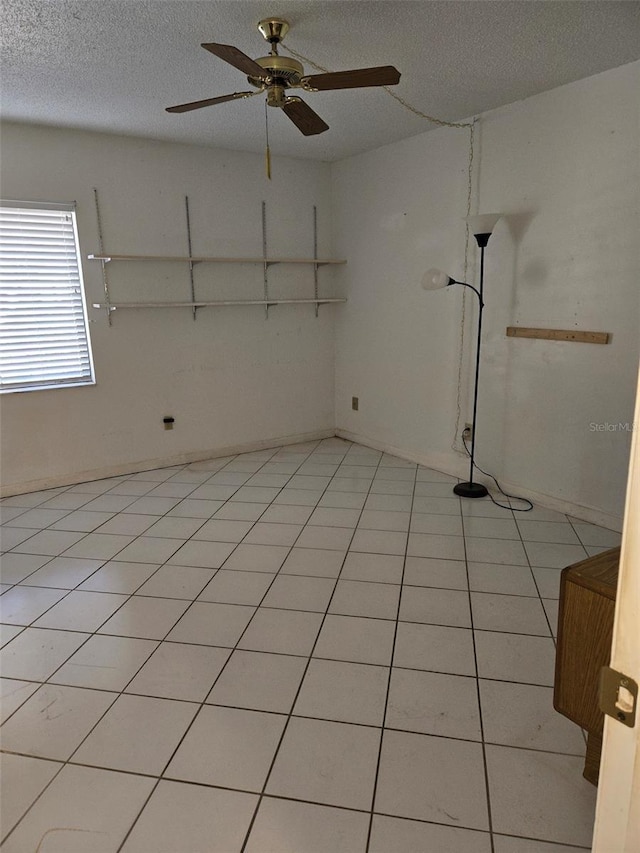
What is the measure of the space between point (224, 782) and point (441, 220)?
12.0 ft

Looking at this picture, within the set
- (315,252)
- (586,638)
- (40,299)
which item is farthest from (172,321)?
(586,638)

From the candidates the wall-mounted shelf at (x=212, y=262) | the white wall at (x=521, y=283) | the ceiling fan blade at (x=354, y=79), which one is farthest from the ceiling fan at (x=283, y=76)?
the wall-mounted shelf at (x=212, y=262)

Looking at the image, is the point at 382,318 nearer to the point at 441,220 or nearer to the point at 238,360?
the point at 441,220

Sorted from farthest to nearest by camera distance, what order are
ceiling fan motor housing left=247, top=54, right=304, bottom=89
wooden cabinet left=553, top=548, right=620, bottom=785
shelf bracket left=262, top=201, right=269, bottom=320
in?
shelf bracket left=262, top=201, right=269, bottom=320 < ceiling fan motor housing left=247, top=54, right=304, bottom=89 < wooden cabinet left=553, top=548, right=620, bottom=785

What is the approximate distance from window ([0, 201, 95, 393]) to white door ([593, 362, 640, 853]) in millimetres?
4002

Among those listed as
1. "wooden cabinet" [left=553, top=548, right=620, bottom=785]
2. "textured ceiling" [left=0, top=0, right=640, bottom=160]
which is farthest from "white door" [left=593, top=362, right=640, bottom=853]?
"textured ceiling" [left=0, top=0, right=640, bottom=160]

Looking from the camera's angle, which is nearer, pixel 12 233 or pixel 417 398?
pixel 12 233

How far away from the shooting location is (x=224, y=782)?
1.58 meters

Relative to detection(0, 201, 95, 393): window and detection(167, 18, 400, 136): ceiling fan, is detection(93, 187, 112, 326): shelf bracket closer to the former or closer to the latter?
detection(0, 201, 95, 393): window

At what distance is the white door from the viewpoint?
0.61m

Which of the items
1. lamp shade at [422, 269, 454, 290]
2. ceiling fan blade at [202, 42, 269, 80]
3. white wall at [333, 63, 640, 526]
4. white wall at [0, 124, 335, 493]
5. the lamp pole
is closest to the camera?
ceiling fan blade at [202, 42, 269, 80]

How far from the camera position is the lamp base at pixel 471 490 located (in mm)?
3674

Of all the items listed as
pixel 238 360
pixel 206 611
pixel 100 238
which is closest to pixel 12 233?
pixel 100 238

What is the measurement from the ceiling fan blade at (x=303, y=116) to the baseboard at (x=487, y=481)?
2490 millimetres
